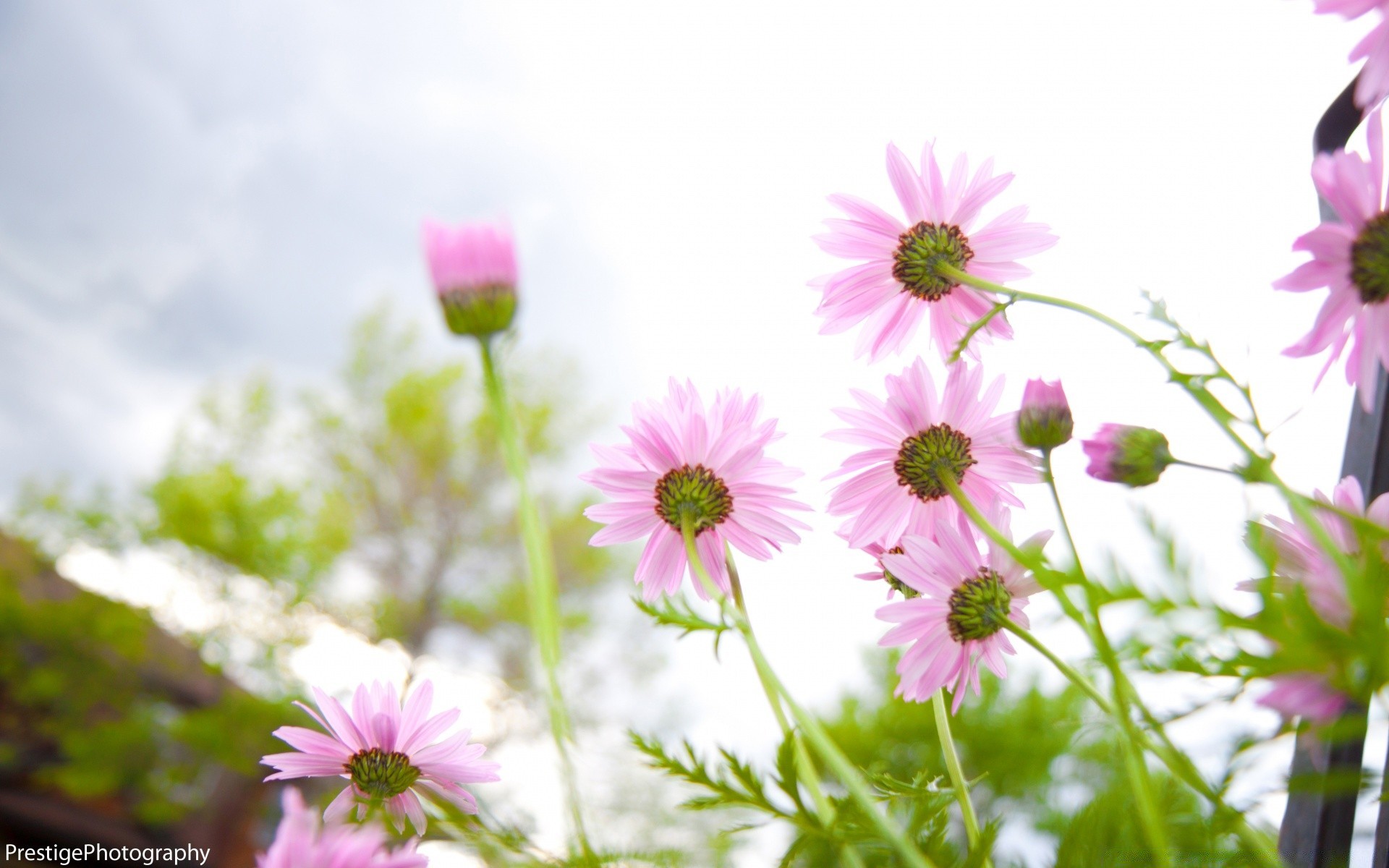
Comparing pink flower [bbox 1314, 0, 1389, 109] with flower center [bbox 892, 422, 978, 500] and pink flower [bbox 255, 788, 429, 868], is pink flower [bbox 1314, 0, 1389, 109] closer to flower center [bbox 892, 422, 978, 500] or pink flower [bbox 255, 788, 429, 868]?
flower center [bbox 892, 422, 978, 500]

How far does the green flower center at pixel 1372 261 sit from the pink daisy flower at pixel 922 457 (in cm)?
11

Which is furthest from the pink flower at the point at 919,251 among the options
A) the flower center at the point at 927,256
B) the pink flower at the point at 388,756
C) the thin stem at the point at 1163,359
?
the pink flower at the point at 388,756

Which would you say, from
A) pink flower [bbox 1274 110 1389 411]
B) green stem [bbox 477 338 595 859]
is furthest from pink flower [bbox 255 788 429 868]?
pink flower [bbox 1274 110 1389 411]

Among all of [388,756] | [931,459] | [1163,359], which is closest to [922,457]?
[931,459]

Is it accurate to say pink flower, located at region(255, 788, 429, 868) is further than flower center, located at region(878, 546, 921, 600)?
No

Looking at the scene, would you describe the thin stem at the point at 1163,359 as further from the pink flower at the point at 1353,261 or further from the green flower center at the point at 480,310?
the green flower center at the point at 480,310

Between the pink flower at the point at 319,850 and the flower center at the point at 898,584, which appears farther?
the flower center at the point at 898,584

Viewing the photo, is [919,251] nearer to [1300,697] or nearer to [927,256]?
[927,256]

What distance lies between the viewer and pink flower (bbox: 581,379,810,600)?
0.31 m

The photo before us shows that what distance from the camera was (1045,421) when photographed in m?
0.26

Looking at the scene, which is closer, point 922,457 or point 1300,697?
point 1300,697

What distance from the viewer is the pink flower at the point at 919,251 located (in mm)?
346

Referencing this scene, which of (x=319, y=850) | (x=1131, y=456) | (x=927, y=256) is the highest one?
(x=927, y=256)

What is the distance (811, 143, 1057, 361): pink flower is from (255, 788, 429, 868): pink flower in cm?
24
